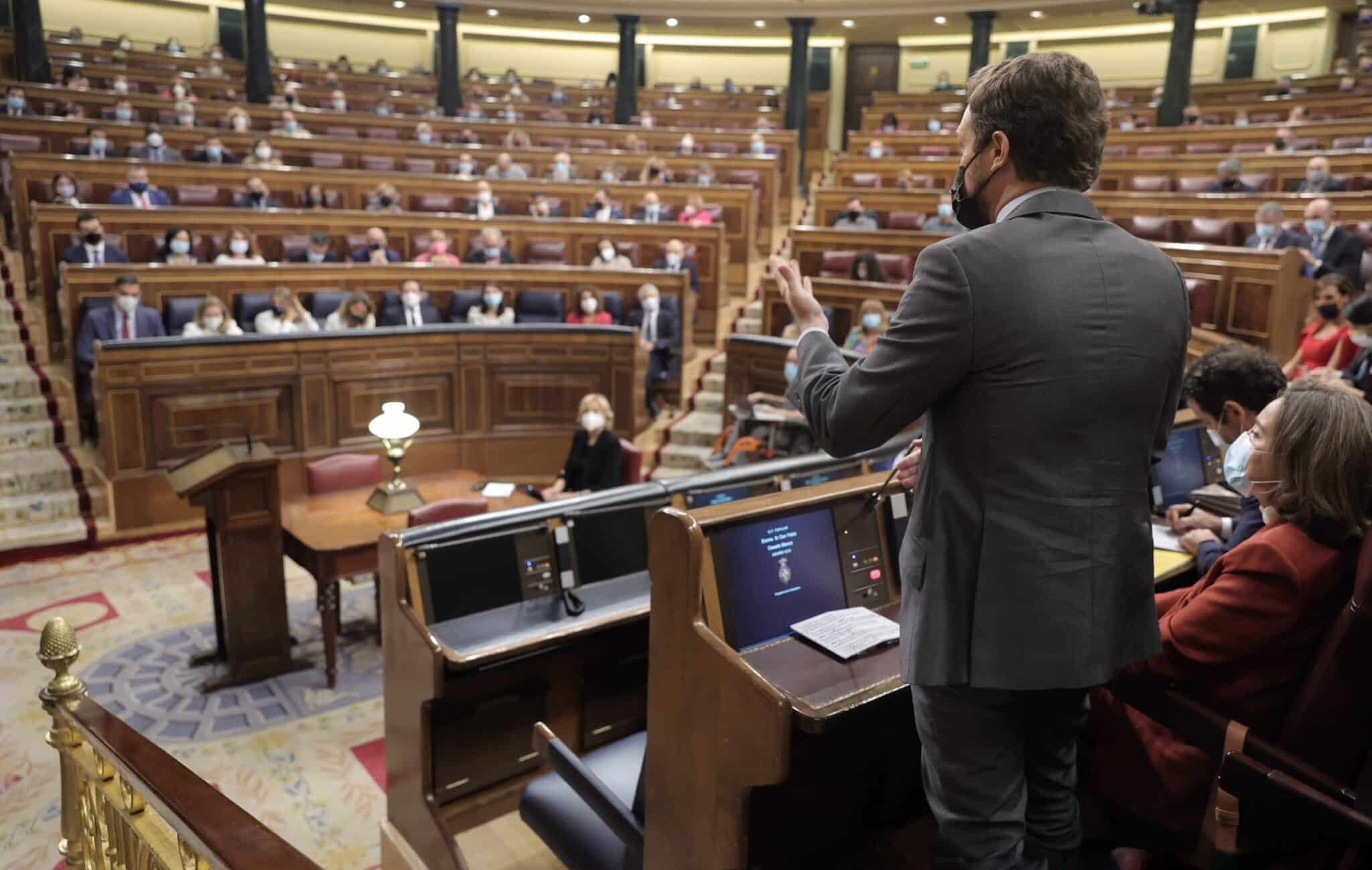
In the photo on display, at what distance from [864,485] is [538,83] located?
48.3ft

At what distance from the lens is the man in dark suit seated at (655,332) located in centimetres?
679

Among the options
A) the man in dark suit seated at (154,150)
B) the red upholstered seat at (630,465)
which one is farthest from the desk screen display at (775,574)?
the man in dark suit seated at (154,150)

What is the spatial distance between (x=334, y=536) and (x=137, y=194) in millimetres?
4896

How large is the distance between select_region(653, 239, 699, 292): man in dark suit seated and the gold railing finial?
5.71 metres

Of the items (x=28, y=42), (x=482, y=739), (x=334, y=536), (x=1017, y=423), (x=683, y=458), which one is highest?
(x=28, y=42)

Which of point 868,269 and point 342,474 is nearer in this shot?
point 342,474

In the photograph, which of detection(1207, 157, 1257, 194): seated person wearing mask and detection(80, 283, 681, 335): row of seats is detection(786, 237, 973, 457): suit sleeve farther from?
detection(1207, 157, 1257, 194): seated person wearing mask

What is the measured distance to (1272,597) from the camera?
4.96 ft

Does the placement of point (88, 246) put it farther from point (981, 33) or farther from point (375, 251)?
point (981, 33)

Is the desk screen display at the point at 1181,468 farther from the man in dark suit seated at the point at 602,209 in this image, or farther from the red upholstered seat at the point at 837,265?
the man in dark suit seated at the point at 602,209

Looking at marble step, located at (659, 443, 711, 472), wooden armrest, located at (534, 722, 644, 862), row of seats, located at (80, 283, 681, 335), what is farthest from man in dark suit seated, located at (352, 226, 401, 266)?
wooden armrest, located at (534, 722, 644, 862)

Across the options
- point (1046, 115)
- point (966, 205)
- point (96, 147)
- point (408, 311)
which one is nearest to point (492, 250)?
point (408, 311)

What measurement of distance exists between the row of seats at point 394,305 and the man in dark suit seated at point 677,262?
24.1 inches

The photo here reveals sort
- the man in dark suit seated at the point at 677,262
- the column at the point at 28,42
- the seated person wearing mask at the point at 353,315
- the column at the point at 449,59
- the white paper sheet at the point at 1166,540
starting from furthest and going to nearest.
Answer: the column at the point at 449,59
the column at the point at 28,42
the man in dark suit seated at the point at 677,262
the seated person wearing mask at the point at 353,315
the white paper sheet at the point at 1166,540
